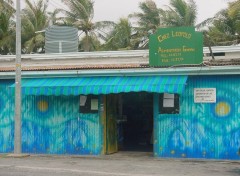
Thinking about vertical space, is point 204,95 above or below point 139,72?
below

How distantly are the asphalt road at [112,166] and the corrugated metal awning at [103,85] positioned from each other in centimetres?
220

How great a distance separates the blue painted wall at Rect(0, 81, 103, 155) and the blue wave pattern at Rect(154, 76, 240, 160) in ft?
7.68

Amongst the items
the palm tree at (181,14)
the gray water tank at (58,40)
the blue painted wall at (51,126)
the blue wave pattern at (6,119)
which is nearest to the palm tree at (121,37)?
the palm tree at (181,14)

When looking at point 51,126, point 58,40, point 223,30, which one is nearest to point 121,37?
point 223,30

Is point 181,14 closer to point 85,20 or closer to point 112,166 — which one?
point 85,20

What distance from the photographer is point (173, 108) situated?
15.2 meters

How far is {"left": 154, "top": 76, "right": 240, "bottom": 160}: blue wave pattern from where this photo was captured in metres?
14.5

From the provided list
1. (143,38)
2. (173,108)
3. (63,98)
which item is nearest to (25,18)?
(143,38)

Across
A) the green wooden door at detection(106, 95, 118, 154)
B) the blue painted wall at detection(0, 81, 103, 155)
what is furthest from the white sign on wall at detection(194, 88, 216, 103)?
the blue painted wall at detection(0, 81, 103, 155)

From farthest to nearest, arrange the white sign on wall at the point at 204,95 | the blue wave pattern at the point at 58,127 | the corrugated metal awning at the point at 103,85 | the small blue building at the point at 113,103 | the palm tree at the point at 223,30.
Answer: the palm tree at the point at 223,30 → the blue wave pattern at the point at 58,127 → the white sign on wall at the point at 204,95 → the small blue building at the point at 113,103 → the corrugated metal awning at the point at 103,85

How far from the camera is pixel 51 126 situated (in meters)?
16.5

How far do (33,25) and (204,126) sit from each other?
2521 centimetres

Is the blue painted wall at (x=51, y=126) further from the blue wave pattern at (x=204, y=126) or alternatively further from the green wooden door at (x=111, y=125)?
the blue wave pattern at (x=204, y=126)

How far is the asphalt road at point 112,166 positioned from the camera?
12102 millimetres
